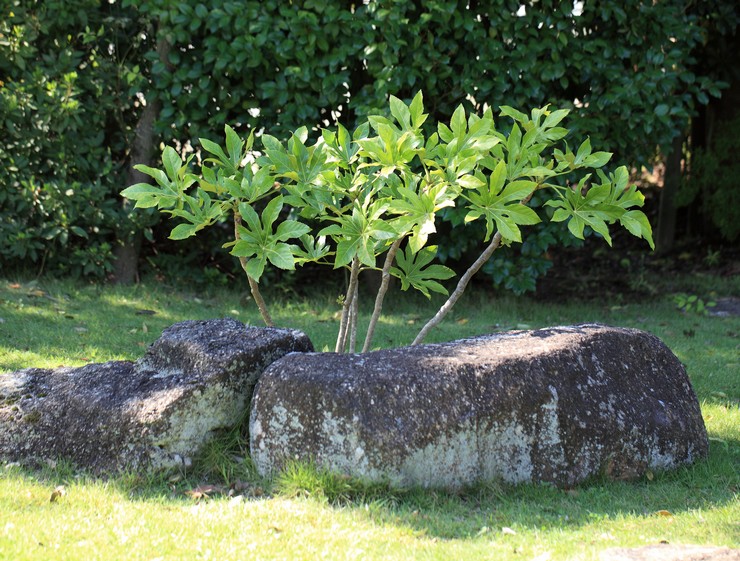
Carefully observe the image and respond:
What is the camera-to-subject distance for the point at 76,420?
4.32 meters

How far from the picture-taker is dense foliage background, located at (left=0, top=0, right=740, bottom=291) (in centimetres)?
760

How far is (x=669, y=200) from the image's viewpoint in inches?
443

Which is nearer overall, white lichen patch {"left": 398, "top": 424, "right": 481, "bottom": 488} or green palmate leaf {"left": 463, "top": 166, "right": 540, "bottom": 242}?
white lichen patch {"left": 398, "top": 424, "right": 481, "bottom": 488}

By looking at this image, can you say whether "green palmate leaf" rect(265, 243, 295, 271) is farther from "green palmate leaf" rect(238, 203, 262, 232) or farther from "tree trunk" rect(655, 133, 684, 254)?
"tree trunk" rect(655, 133, 684, 254)

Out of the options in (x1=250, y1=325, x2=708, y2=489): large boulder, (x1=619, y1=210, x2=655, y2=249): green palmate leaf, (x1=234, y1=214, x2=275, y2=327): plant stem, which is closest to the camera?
(x1=250, y1=325, x2=708, y2=489): large boulder

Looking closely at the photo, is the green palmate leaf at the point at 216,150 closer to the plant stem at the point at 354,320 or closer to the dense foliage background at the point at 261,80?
the plant stem at the point at 354,320

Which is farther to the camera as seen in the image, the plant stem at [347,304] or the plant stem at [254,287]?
the plant stem at [347,304]

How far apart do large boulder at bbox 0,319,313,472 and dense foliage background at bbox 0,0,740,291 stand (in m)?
3.49

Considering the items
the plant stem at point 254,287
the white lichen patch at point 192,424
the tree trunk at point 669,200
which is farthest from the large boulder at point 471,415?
the tree trunk at point 669,200

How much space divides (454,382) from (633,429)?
3.23ft

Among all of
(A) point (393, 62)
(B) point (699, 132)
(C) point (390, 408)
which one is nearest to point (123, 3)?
(A) point (393, 62)

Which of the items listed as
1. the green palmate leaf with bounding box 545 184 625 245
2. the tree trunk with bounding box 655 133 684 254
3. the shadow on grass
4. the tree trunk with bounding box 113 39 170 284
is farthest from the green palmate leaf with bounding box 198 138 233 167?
the tree trunk with bounding box 655 133 684 254

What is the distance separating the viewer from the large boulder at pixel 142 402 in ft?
13.7

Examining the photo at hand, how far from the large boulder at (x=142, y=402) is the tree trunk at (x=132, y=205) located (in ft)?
12.8
